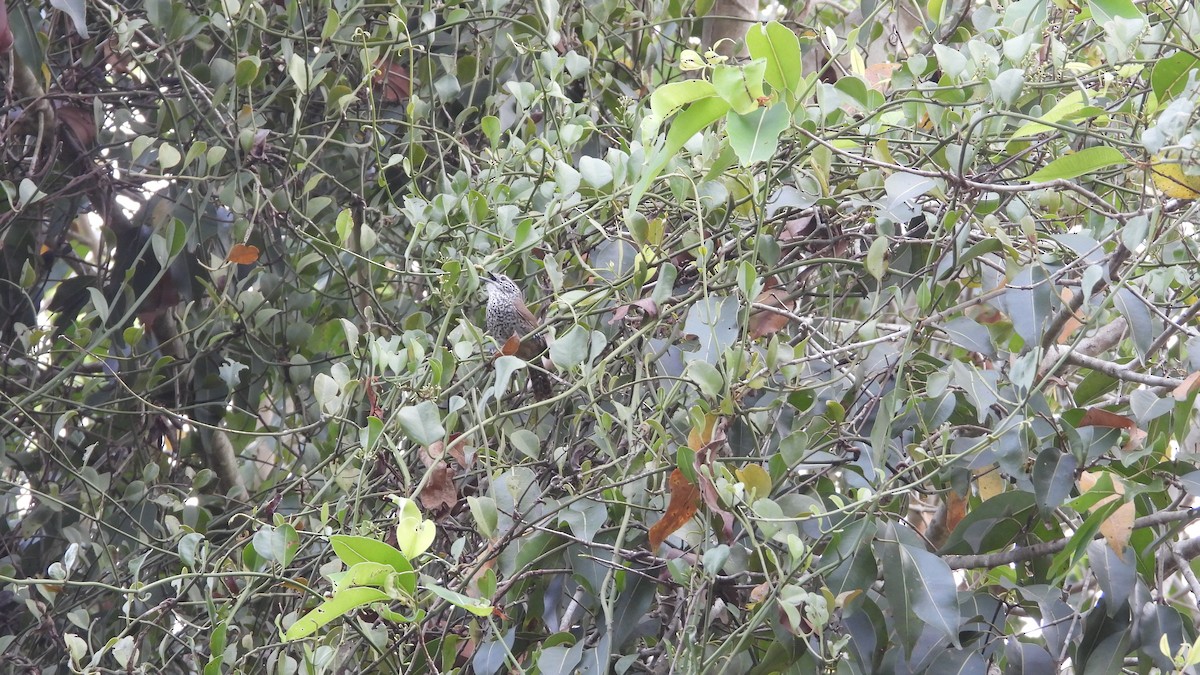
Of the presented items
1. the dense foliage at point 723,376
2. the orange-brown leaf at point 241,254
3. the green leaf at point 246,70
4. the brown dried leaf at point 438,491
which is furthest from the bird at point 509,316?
the green leaf at point 246,70

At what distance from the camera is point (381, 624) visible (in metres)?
1.11

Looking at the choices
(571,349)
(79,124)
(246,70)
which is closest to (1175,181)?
(571,349)

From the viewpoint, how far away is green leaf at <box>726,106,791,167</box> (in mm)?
812

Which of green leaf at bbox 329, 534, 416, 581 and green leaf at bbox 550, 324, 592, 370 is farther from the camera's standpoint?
green leaf at bbox 550, 324, 592, 370

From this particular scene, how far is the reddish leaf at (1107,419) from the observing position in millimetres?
993

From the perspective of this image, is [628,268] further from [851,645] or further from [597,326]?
[851,645]

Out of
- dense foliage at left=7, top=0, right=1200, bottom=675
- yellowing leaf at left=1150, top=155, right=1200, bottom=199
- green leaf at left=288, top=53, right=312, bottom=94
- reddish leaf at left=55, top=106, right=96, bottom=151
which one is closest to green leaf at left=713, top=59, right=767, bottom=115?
dense foliage at left=7, top=0, right=1200, bottom=675

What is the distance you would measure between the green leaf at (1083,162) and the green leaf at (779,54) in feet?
0.80

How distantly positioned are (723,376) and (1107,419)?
1.24 feet

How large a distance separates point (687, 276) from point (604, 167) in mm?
230

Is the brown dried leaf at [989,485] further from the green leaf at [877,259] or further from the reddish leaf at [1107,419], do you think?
the green leaf at [877,259]

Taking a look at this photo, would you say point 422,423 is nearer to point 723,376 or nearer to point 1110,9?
point 723,376

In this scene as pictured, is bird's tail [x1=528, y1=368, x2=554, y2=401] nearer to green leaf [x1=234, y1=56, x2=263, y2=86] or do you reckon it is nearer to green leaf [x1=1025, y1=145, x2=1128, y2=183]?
green leaf [x1=1025, y1=145, x2=1128, y2=183]

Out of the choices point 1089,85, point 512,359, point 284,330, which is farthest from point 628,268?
point 284,330
